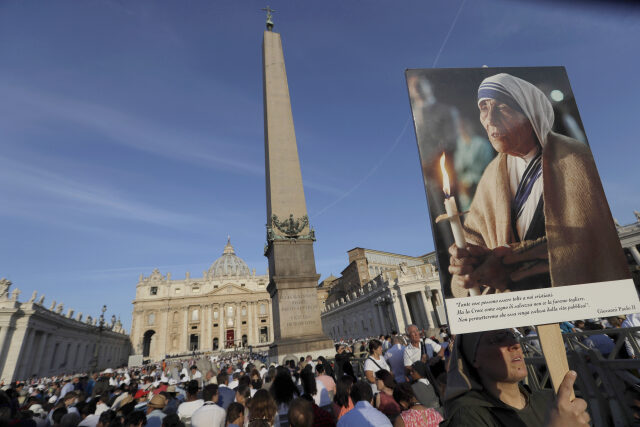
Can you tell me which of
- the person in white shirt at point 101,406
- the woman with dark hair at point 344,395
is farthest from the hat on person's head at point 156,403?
the woman with dark hair at point 344,395

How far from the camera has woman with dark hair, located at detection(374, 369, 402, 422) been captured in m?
4.31

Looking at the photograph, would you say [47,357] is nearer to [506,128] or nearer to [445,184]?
[445,184]

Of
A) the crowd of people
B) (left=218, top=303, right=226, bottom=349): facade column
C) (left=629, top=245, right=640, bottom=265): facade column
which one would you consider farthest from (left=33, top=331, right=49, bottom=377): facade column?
(left=629, top=245, right=640, bottom=265): facade column

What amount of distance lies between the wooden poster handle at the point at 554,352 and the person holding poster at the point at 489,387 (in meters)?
0.24

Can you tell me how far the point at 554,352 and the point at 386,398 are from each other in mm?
3002

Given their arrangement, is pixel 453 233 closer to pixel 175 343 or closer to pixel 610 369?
pixel 610 369

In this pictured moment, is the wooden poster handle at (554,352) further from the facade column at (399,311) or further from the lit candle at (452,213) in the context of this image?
the facade column at (399,311)

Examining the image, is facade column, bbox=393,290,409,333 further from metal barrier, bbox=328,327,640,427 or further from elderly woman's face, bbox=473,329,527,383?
elderly woman's face, bbox=473,329,527,383

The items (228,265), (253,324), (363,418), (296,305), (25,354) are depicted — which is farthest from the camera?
(228,265)

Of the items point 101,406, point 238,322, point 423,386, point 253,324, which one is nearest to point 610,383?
point 423,386

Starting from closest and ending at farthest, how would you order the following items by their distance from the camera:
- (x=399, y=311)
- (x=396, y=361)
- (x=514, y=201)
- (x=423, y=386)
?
(x=514, y=201), (x=423, y=386), (x=396, y=361), (x=399, y=311)

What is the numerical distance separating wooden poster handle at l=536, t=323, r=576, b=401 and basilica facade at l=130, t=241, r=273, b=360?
87.8 metres

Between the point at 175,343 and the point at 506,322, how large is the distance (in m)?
96.7

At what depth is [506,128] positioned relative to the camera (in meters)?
2.62
